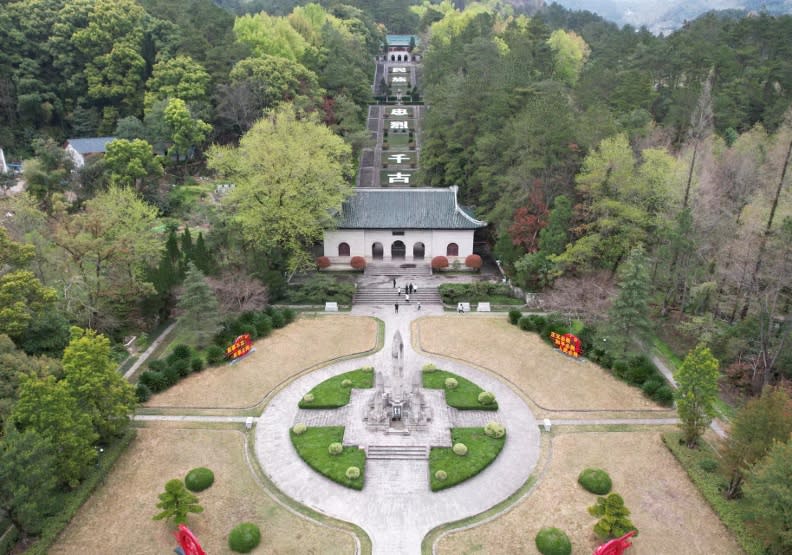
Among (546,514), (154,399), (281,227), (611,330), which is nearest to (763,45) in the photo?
(611,330)

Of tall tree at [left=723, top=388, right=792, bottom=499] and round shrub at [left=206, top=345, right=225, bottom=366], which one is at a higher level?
tall tree at [left=723, top=388, right=792, bottom=499]

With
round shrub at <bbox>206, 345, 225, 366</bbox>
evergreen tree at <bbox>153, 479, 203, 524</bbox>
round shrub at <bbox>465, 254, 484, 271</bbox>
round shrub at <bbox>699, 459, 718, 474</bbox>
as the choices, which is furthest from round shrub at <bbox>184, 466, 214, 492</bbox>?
round shrub at <bbox>465, 254, 484, 271</bbox>

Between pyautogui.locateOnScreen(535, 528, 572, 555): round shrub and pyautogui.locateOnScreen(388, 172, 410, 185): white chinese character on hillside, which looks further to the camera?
pyautogui.locateOnScreen(388, 172, 410, 185): white chinese character on hillside

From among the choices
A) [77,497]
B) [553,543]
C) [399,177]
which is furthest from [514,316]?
[399,177]

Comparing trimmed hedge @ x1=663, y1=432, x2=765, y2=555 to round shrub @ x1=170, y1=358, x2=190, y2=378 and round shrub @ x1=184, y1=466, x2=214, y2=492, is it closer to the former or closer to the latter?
round shrub @ x1=184, y1=466, x2=214, y2=492

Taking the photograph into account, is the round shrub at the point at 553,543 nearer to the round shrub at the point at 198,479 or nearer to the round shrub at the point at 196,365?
the round shrub at the point at 198,479

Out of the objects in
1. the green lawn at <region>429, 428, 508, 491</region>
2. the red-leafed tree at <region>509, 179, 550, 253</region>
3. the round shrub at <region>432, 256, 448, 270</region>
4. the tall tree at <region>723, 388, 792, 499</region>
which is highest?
the red-leafed tree at <region>509, 179, 550, 253</region>

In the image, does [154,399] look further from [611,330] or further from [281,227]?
[611,330]
